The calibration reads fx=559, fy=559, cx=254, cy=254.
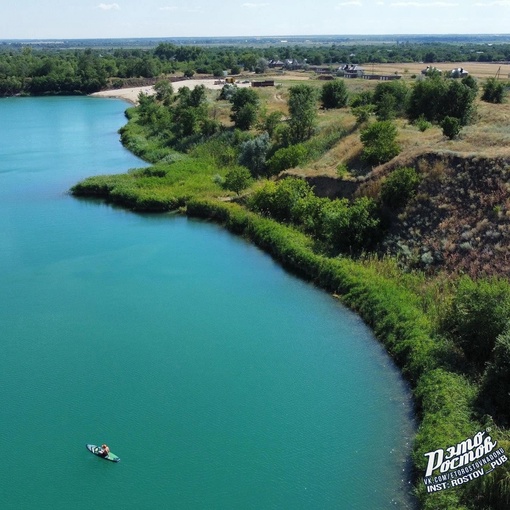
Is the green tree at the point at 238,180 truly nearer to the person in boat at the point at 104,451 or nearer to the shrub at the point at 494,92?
the person in boat at the point at 104,451

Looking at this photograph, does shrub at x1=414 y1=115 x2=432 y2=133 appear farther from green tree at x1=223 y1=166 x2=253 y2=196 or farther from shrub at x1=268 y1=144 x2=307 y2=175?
green tree at x1=223 y1=166 x2=253 y2=196

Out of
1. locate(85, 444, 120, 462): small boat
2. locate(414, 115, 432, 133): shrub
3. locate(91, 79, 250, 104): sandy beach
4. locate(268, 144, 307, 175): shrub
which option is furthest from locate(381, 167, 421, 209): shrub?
locate(91, 79, 250, 104): sandy beach

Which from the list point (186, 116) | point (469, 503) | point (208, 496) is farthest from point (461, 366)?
point (186, 116)

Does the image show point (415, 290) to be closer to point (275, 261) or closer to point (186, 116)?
point (275, 261)

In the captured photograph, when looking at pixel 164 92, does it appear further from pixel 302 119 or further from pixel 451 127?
pixel 451 127

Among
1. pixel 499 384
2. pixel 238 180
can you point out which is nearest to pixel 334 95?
pixel 238 180

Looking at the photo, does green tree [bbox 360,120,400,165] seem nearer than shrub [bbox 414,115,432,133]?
Yes
